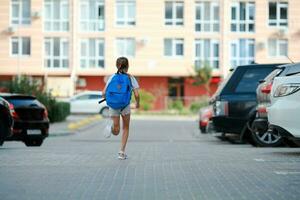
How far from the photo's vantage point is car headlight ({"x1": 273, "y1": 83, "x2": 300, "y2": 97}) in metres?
12.1

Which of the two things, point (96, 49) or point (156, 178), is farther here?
point (96, 49)

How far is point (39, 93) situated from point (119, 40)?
89.9ft

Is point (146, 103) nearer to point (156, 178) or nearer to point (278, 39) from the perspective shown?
point (278, 39)

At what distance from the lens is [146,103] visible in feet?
173

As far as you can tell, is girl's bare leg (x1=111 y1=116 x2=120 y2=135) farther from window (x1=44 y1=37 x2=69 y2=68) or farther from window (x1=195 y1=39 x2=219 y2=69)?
window (x1=44 y1=37 x2=69 y2=68)

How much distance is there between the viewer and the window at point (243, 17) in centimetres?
5553

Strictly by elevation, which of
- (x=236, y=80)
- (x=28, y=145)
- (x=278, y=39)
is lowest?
(x=28, y=145)

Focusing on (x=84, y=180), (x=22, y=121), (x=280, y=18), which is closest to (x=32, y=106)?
(x=22, y=121)

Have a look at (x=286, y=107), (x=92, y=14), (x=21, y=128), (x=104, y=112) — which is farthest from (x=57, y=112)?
(x=92, y=14)

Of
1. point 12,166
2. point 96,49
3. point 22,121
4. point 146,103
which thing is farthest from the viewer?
point 96,49

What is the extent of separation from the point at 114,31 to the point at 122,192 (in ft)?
171

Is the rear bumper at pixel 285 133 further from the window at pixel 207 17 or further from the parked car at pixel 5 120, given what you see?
the window at pixel 207 17

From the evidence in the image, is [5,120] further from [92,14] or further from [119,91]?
[92,14]

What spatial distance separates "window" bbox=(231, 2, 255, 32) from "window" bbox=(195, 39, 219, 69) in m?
2.41
